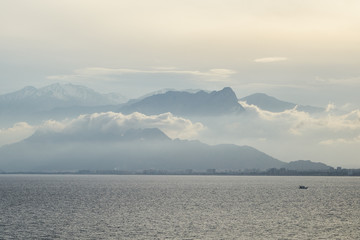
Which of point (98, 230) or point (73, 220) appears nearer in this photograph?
point (98, 230)

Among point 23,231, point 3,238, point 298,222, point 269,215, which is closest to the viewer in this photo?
point 3,238

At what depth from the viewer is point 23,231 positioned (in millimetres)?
121062

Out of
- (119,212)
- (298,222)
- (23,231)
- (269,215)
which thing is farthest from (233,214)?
(23,231)

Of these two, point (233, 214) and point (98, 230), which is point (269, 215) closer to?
point (233, 214)

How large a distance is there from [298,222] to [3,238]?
240 ft

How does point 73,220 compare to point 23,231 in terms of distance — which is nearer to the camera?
point 23,231

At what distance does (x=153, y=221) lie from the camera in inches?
5630

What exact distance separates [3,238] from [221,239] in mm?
43873

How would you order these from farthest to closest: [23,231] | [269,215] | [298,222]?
[269,215] → [298,222] → [23,231]

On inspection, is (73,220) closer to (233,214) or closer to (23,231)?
(23,231)

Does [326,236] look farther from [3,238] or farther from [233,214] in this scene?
[3,238]

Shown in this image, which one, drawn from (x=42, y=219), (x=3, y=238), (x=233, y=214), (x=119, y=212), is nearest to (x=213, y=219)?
(x=233, y=214)

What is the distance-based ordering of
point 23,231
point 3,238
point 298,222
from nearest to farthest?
1. point 3,238
2. point 23,231
3. point 298,222

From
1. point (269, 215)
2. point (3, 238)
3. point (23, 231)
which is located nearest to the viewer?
point (3, 238)
